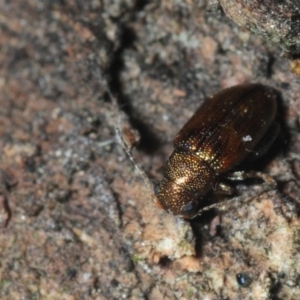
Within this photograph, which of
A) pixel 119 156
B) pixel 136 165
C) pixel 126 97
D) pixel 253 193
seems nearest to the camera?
pixel 253 193

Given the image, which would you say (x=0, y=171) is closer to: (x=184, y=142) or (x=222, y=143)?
(x=184, y=142)

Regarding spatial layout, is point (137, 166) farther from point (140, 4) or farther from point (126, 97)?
point (140, 4)

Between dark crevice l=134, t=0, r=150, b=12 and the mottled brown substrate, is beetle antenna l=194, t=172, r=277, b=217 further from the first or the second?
dark crevice l=134, t=0, r=150, b=12

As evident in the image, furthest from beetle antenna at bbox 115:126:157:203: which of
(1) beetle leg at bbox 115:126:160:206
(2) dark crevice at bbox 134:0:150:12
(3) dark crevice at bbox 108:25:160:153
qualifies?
(2) dark crevice at bbox 134:0:150:12

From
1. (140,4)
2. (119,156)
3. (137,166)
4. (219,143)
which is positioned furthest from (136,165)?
(140,4)

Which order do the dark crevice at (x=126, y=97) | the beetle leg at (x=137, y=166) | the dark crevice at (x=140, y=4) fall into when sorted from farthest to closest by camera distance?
the dark crevice at (x=140, y=4), the dark crevice at (x=126, y=97), the beetle leg at (x=137, y=166)

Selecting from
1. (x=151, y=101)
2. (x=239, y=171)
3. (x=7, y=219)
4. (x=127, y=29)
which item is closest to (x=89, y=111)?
(x=151, y=101)

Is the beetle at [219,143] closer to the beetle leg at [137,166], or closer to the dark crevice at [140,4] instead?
the beetle leg at [137,166]

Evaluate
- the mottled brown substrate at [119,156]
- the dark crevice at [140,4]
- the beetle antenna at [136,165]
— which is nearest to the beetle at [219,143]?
the beetle antenna at [136,165]
